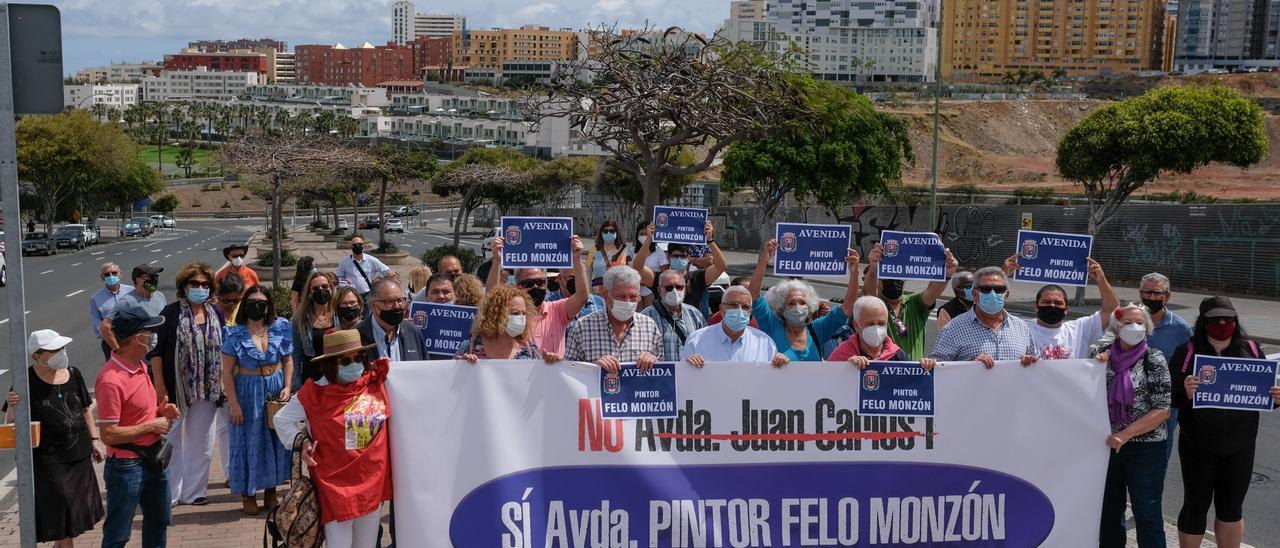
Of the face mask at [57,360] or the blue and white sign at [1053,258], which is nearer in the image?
the face mask at [57,360]

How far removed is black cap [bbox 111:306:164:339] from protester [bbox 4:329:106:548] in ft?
0.77

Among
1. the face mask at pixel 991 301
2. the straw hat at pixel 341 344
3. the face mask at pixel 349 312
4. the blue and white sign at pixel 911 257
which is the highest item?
the blue and white sign at pixel 911 257

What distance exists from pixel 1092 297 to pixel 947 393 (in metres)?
23.2

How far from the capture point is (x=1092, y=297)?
2786 centimetres

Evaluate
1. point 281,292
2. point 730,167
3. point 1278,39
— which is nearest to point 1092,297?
point 730,167

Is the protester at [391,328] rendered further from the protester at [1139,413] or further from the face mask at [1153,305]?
the face mask at [1153,305]

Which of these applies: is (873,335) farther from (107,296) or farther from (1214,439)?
(107,296)

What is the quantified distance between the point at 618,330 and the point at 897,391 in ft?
5.23

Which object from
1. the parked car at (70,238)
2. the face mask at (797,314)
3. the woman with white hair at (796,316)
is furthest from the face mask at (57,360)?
the parked car at (70,238)

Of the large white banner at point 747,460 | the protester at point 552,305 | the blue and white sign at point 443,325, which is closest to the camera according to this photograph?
the large white banner at point 747,460

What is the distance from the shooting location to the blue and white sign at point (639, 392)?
625cm

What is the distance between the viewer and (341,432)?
5766 millimetres

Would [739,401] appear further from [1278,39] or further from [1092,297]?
[1278,39]

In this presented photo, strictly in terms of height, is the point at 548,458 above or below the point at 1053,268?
below
